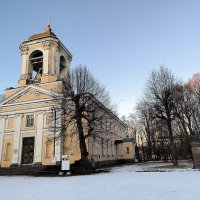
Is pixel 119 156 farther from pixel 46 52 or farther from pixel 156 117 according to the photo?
pixel 46 52

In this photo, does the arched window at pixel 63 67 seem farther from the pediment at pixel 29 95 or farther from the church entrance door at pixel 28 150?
the church entrance door at pixel 28 150

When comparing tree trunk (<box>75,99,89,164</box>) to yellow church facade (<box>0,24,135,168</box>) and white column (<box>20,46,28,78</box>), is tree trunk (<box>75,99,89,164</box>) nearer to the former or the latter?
yellow church facade (<box>0,24,135,168</box>)

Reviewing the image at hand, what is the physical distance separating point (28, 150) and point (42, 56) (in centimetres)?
1350

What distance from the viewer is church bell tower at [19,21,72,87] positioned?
3020 cm

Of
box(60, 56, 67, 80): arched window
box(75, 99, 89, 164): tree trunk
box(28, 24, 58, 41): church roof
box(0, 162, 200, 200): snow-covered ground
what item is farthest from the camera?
box(60, 56, 67, 80): arched window

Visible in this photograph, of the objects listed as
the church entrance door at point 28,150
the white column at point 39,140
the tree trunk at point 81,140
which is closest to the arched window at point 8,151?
the church entrance door at point 28,150

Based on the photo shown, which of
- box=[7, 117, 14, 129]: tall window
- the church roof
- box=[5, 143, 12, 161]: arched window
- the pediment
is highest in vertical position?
the church roof

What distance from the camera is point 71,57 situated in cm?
3566

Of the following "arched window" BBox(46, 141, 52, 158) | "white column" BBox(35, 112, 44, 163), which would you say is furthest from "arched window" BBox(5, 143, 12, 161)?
"arched window" BBox(46, 141, 52, 158)

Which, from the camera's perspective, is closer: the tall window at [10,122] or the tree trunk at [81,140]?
the tree trunk at [81,140]

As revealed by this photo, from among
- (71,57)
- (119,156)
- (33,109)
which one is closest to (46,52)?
(71,57)

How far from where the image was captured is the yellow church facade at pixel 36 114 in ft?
85.8

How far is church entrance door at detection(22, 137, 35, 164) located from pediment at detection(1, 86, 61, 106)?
17.2ft

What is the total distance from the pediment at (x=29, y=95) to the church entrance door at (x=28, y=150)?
525 cm
